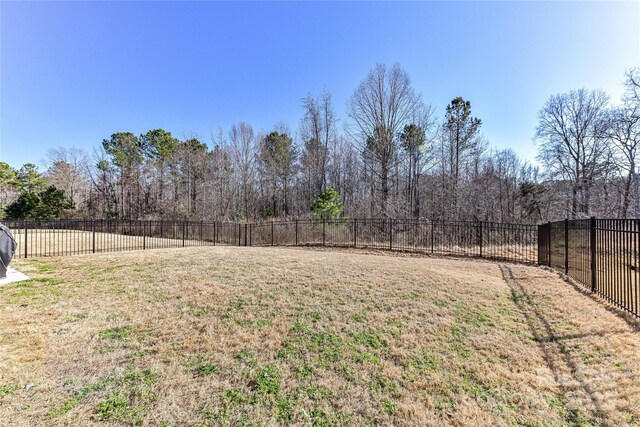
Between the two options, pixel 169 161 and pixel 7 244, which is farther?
pixel 169 161

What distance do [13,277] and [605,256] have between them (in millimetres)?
11223

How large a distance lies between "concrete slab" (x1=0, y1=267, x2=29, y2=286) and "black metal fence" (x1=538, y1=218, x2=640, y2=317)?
33.9 ft

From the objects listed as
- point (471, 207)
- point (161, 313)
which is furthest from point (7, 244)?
point (471, 207)

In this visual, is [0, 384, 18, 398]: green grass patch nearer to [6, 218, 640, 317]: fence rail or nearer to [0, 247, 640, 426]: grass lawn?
[0, 247, 640, 426]: grass lawn

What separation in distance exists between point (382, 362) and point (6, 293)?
20.0ft

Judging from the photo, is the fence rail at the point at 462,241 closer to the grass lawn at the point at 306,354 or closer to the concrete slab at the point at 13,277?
the grass lawn at the point at 306,354

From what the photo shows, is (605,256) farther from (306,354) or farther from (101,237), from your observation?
(101,237)

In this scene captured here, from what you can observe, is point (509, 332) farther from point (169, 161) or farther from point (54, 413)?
point (169, 161)

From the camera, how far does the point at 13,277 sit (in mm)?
5414

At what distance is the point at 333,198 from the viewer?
54.6 feet

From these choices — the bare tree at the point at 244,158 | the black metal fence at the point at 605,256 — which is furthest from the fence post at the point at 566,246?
the bare tree at the point at 244,158

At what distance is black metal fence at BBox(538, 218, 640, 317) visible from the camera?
4.12 metres

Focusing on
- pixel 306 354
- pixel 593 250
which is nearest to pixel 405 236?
pixel 593 250

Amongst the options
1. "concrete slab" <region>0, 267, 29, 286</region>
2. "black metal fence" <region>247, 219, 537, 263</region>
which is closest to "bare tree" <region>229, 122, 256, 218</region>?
"black metal fence" <region>247, 219, 537, 263</region>
